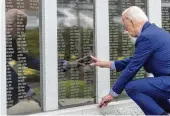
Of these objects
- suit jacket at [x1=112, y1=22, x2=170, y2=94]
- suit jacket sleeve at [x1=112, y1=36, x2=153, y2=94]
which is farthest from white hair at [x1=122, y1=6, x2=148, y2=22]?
suit jacket sleeve at [x1=112, y1=36, x2=153, y2=94]

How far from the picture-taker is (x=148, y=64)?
5582 mm

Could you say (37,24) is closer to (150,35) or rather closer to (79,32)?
(79,32)

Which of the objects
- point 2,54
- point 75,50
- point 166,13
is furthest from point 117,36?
point 2,54

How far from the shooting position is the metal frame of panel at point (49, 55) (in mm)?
6434

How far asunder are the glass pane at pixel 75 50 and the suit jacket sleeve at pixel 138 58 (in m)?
1.26

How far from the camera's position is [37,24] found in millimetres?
6398

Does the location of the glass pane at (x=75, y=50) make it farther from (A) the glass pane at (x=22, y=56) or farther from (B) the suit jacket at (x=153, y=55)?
(B) the suit jacket at (x=153, y=55)

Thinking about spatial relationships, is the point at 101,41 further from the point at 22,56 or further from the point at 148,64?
the point at 148,64

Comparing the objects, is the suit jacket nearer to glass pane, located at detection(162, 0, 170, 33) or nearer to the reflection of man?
the reflection of man

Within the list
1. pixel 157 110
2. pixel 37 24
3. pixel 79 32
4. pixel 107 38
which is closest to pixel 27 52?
pixel 37 24

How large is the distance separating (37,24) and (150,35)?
1.69 meters

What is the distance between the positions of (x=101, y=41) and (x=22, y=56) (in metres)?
1.33

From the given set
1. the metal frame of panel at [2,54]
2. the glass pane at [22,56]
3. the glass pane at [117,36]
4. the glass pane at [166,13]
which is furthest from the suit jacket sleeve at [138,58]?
the glass pane at [166,13]

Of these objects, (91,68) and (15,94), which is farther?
(91,68)
